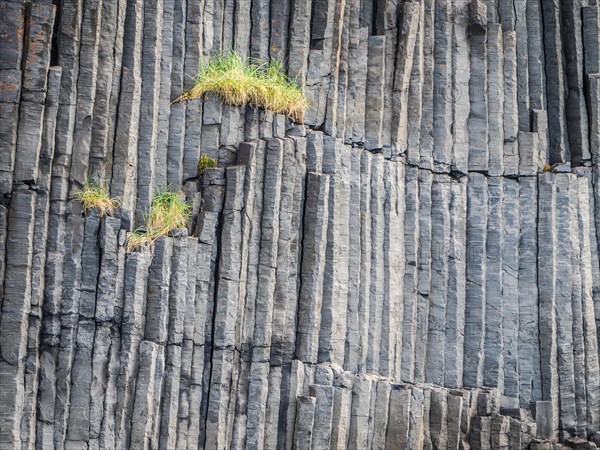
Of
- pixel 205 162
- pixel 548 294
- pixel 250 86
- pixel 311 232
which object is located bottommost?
pixel 548 294

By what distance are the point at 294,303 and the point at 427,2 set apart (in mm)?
4118

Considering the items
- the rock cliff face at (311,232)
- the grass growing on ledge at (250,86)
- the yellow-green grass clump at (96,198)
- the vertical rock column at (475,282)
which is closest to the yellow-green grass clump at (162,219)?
the rock cliff face at (311,232)

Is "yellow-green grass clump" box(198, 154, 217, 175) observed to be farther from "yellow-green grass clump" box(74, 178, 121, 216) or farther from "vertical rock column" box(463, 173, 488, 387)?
"vertical rock column" box(463, 173, 488, 387)

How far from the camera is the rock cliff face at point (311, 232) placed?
1034 cm

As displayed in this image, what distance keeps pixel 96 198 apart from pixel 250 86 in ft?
6.86

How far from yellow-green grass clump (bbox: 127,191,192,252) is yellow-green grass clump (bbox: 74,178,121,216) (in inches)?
13.4

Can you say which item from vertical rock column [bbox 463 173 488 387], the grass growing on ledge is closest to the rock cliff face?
vertical rock column [bbox 463 173 488 387]

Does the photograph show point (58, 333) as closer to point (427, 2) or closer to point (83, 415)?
point (83, 415)

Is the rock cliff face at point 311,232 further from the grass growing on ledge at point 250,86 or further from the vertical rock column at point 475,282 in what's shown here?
the grass growing on ledge at point 250,86

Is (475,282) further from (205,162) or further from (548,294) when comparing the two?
(205,162)

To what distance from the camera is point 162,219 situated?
35.7 feet

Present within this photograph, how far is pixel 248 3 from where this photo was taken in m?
12.1

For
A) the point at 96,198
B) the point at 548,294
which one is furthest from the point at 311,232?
the point at 548,294

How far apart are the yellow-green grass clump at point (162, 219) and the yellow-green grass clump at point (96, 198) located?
13.4 inches
